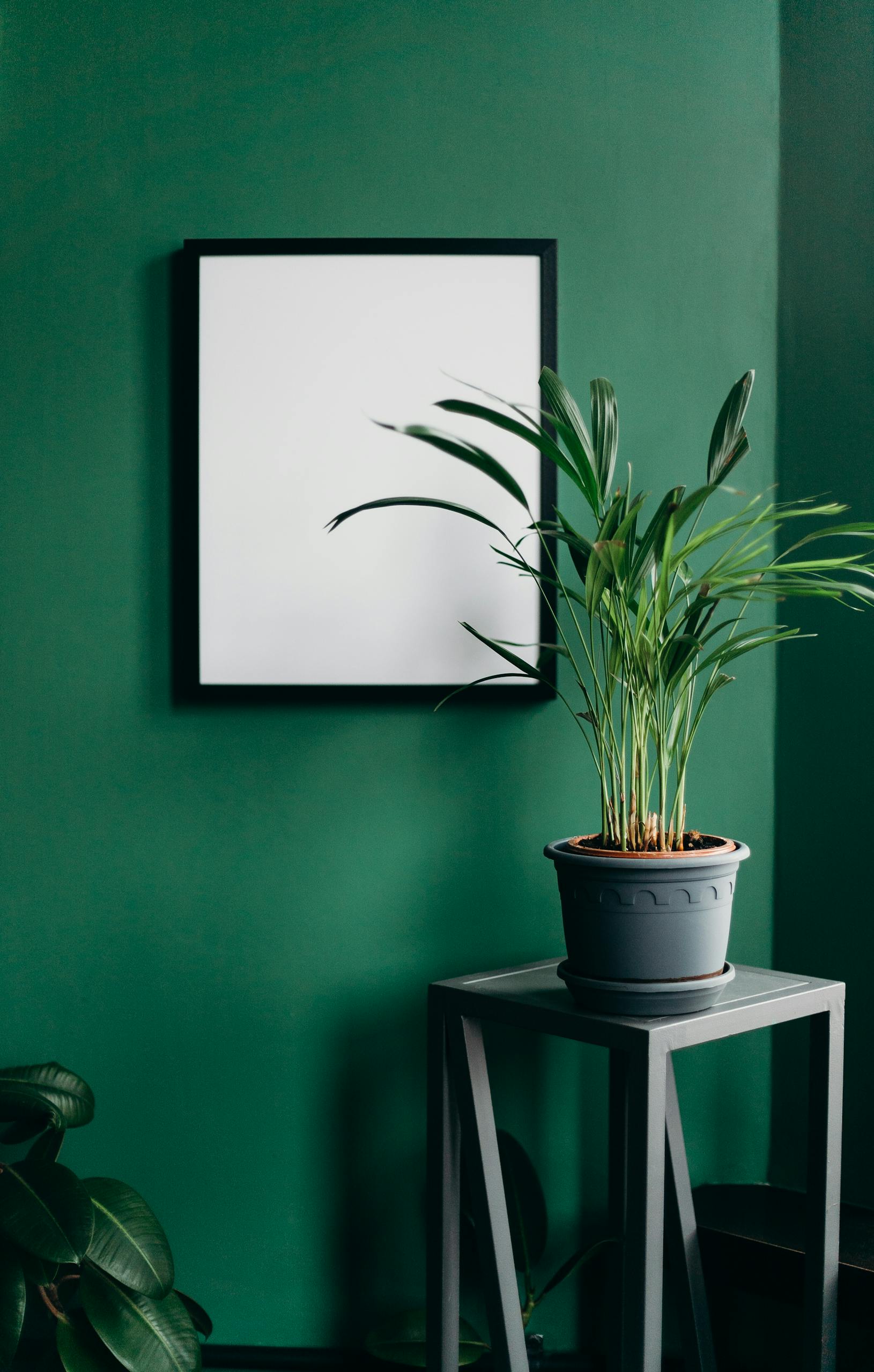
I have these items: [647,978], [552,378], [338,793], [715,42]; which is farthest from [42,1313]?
[715,42]

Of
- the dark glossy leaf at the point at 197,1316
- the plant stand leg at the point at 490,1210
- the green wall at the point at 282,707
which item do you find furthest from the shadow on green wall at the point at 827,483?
the dark glossy leaf at the point at 197,1316

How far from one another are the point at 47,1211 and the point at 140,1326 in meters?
0.21

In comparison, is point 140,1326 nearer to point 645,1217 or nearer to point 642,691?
point 645,1217

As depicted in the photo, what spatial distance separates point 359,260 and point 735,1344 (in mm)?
1835

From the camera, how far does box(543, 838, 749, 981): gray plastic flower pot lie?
3.93 ft

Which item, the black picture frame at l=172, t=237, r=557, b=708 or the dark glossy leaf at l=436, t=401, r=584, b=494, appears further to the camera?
the black picture frame at l=172, t=237, r=557, b=708

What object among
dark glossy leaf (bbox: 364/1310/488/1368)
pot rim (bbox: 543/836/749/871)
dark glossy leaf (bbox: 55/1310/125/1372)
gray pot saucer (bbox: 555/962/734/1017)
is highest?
pot rim (bbox: 543/836/749/871)

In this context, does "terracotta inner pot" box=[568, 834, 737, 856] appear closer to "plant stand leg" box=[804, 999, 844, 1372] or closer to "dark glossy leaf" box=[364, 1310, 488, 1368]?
"plant stand leg" box=[804, 999, 844, 1372]

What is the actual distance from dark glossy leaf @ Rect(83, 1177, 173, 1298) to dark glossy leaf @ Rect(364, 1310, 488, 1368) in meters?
0.38

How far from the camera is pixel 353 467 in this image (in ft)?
5.24

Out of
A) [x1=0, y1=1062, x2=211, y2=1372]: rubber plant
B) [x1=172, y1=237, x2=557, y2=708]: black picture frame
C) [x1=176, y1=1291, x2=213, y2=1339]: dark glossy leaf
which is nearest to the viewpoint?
[x1=0, y1=1062, x2=211, y2=1372]: rubber plant

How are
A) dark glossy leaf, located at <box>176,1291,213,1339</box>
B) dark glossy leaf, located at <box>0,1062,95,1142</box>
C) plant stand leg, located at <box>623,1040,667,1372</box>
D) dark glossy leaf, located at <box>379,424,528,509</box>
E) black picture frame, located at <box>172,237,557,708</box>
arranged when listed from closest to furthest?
1. dark glossy leaf, located at <box>379,424,528,509</box>
2. plant stand leg, located at <box>623,1040,667,1372</box>
3. dark glossy leaf, located at <box>0,1062,95,1142</box>
4. dark glossy leaf, located at <box>176,1291,213,1339</box>
5. black picture frame, located at <box>172,237,557,708</box>

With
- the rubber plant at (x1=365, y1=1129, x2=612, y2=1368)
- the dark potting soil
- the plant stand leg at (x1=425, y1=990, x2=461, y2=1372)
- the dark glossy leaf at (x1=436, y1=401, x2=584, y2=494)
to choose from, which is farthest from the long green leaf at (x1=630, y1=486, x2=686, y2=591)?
the rubber plant at (x1=365, y1=1129, x2=612, y2=1368)

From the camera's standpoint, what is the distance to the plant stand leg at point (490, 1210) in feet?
4.28
